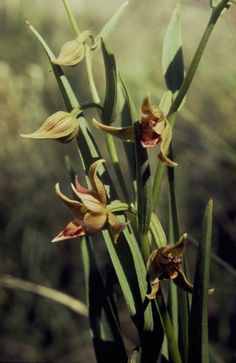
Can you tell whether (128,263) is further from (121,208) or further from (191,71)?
(191,71)

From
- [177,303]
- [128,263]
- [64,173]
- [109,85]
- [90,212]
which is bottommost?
[64,173]

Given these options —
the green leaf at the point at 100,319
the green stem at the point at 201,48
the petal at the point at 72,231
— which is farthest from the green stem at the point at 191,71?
the green leaf at the point at 100,319

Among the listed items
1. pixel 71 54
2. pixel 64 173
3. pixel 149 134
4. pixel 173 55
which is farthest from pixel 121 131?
pixel 64 173

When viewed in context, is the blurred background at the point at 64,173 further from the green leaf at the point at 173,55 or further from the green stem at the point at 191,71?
the green stem at the point at 191,71

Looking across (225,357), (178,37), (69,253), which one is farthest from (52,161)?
(178,37)

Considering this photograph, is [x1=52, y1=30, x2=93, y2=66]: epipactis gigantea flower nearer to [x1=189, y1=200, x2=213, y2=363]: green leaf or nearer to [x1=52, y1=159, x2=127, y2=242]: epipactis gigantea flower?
[x1=52, y1=159, x2=127, y2=242]: epipactis gigantea flower

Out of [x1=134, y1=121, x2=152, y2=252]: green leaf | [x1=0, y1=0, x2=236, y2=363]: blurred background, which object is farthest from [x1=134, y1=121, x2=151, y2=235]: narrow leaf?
[x1=0, y1=0, x2=236, y2=363]: blurred background

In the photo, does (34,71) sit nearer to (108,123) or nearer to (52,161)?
(52,161)
